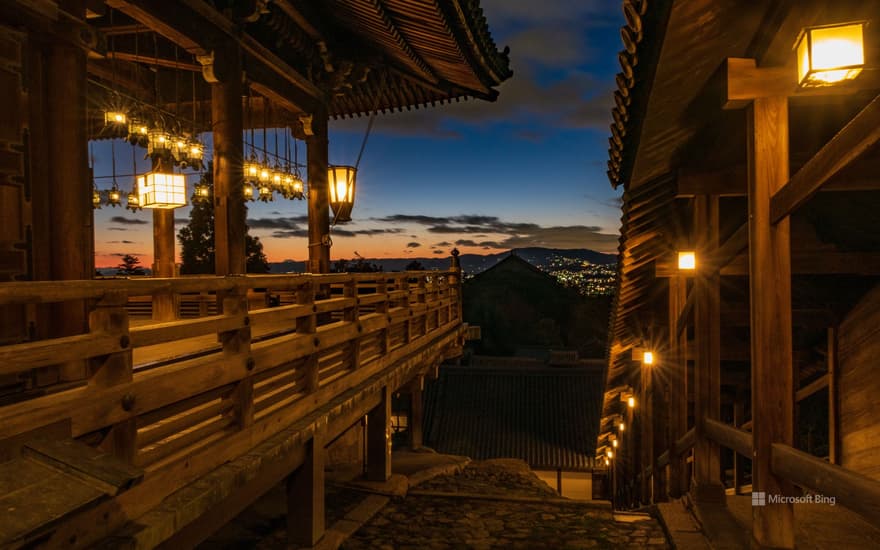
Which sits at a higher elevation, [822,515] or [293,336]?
[293,336]

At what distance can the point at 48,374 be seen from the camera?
A: 4.79m

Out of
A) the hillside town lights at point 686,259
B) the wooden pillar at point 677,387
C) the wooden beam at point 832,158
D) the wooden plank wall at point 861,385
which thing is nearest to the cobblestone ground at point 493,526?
the wooden pillar at point 677,387

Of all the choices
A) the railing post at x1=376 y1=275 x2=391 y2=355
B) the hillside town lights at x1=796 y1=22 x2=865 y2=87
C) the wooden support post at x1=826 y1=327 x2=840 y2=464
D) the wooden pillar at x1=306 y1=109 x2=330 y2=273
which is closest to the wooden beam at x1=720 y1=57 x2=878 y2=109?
the hillside town lights at x1=796 y1=22 x2=865 y2=87

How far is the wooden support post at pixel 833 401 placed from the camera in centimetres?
844

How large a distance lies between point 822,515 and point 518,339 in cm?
4645

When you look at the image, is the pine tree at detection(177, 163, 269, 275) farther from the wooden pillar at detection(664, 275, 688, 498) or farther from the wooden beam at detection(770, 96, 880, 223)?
the wooden beam at detection(770, 96, 880, 223)

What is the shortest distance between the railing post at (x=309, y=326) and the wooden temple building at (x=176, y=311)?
26 mm

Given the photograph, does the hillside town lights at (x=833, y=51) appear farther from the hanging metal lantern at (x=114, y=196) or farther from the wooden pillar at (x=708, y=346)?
the hanging metal lantern at (x=114, y=196)

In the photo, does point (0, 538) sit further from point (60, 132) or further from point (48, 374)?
point (60, 132)

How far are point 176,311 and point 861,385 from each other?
11.9m

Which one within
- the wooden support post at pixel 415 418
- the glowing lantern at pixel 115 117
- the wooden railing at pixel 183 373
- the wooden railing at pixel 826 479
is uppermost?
the glowing lantern at pixel 115 117

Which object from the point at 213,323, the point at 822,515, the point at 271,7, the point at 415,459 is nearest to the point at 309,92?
the point at 271,7

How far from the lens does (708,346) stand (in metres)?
6.76

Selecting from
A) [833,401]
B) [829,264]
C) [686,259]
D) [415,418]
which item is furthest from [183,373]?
[415,418]
